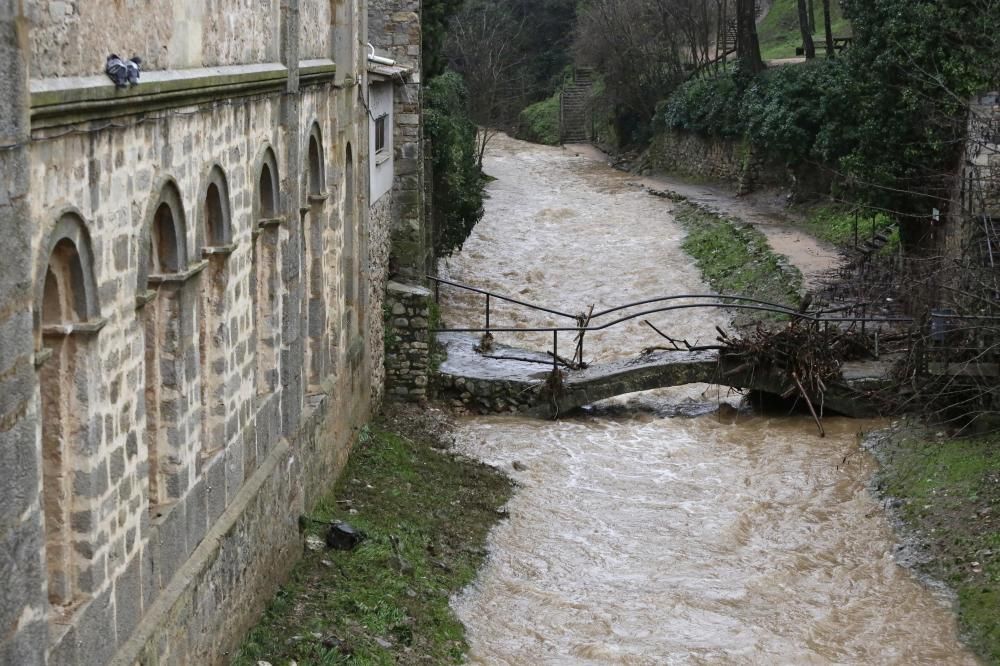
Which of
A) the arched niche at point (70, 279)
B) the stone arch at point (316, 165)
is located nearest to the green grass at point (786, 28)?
the stone arch at point (316, 165)

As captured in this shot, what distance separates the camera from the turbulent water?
12.3 m

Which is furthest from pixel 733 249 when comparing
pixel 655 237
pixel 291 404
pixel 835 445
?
pixel 291 404

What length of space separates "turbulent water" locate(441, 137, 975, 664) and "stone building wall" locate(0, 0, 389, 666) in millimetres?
2619

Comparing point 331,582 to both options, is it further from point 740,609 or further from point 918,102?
point 918,102

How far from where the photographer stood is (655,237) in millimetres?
34156

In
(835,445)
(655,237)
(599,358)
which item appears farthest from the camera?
(655,237)

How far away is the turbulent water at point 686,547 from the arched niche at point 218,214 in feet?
14.4

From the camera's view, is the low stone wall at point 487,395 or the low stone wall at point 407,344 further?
the low stone wall at point 487,395

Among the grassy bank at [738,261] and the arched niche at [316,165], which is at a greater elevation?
the arched niche at [316,165]

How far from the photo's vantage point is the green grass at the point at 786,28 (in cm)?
5191

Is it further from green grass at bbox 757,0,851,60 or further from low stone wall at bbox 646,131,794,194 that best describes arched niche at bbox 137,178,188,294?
green grass at bbox 757,0,851,60

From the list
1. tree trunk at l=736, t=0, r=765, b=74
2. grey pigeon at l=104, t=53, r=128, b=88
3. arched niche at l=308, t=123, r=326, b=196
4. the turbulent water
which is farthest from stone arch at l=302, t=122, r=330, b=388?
tree trunk at l=736, t=0, r=765, b=74

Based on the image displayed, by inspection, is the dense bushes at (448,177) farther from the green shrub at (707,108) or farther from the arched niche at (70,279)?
the arched niche at (70,279)

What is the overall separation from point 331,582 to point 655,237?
23004mm
